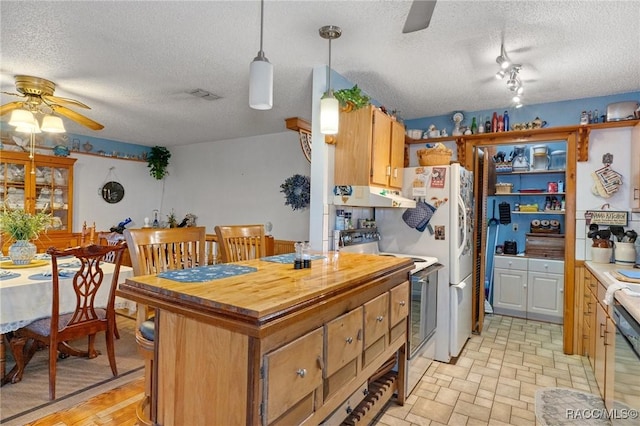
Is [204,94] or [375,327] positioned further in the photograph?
[204,94]

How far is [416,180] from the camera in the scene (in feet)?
10.6

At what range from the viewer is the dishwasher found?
5.10 ft

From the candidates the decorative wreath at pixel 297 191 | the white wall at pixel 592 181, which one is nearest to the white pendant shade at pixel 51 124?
the decorative wreath at pixel 297 191

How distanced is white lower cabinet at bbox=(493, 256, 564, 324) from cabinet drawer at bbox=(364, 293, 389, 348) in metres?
3.14

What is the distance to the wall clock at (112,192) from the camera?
5.94 m

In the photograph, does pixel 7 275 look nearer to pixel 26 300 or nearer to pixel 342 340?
pixel 26 300

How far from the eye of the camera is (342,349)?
151 centimetres

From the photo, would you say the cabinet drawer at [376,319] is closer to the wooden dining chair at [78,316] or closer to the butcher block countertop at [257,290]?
the butcher block countertop at [257,290]

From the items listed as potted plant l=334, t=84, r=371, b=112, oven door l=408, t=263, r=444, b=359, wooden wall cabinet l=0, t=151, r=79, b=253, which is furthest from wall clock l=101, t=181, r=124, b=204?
oven door l=408, t=263, r=444, b=359

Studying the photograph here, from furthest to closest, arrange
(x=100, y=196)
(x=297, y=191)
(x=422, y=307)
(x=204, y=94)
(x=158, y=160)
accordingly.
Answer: (x=158, y=160) < (x=100, y=196) < (x=297, y=191) < (x=204, y=94) < (x=422, y=307)

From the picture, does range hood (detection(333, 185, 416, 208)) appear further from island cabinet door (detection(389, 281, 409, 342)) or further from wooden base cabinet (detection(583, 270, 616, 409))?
wooden base cabinet (detection(583, 270, 616, 409))

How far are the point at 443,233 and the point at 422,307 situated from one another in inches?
30.4

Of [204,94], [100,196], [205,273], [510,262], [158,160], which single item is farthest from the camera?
[158,160]

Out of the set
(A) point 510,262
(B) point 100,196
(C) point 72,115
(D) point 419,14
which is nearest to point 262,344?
(D) point 419,14
